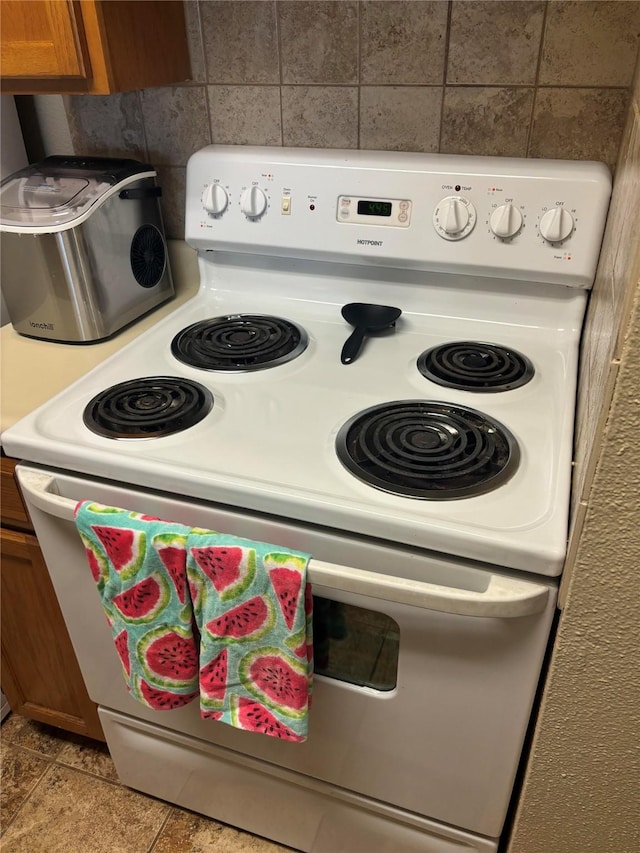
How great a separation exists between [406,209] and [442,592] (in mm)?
662

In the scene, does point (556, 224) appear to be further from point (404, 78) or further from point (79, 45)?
point (79, 45)

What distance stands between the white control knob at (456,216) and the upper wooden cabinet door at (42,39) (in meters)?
0.59

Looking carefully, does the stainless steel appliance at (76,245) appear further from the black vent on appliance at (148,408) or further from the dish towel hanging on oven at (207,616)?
the dish towel hanging on oven at (207,616)

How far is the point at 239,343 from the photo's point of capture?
43.9 inches

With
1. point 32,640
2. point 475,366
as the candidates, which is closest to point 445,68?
point 475,366

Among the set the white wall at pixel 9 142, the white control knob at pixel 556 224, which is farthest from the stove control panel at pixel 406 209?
the white wall at pixel 9 142

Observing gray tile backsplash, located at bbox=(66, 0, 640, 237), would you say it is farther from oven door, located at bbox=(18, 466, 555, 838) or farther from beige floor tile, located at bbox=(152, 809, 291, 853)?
beige floor tile, located at bbox=(152, 809, 291, 853)

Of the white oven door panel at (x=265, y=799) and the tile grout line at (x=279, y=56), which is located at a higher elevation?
the tile grout line at (x=279, y=56)

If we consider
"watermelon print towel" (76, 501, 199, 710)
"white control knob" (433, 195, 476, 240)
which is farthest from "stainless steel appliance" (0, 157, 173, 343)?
"white control knob" (433, 195, 476, 240)

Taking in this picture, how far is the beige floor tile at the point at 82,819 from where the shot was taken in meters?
1.26

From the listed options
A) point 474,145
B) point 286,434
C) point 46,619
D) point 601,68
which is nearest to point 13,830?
point 46,619

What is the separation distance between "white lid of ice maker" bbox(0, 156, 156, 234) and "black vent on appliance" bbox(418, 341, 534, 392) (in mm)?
624

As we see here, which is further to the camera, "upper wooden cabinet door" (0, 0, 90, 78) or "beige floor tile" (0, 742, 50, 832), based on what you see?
"beige floor tile" (0, 742, 50, 832)

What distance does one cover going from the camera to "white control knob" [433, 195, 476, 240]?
1063mm
